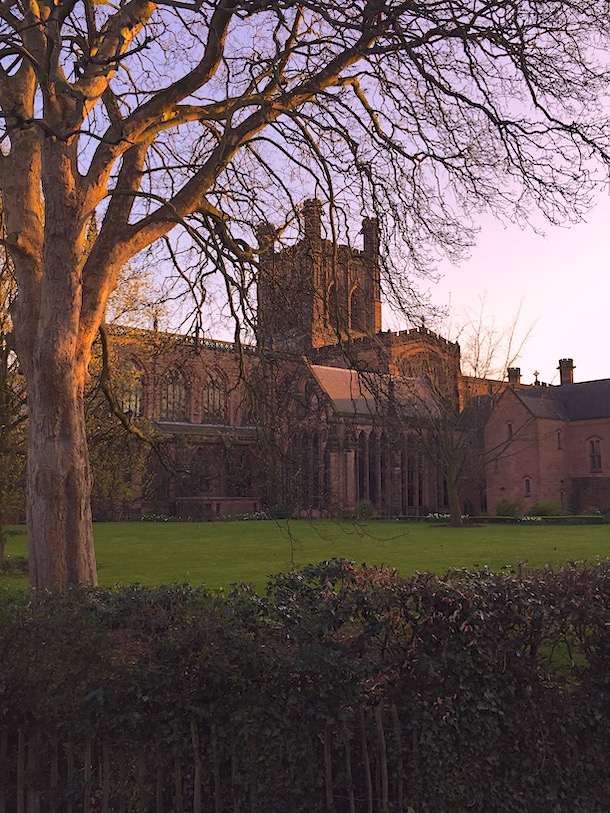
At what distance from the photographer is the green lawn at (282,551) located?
1385cm

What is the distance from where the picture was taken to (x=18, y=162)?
7.98 m

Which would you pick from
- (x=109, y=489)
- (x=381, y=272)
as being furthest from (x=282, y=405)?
(x=109, y=489)

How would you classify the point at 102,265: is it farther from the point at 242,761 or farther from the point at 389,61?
the point at 242,761

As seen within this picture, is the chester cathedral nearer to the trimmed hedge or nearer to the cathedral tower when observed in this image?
the cathedral tower

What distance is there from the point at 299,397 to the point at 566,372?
4413 centimetres

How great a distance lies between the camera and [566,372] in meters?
49.3

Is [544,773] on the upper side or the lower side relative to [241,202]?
lower

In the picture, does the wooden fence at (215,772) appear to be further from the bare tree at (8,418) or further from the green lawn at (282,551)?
the bare tree at (8,418)

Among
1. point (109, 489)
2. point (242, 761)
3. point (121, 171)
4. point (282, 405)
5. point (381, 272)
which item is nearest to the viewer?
point (242, 761)

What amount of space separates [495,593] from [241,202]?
23.0ft

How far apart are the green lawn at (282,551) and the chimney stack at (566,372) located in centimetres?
2526

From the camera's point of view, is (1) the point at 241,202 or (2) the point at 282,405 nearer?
(2) the point at 282,405

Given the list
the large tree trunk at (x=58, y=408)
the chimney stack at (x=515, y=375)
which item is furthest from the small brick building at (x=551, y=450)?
the large tree trunk at (x=58, y=408)

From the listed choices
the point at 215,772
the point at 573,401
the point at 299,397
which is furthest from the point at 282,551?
the point at 573,401
